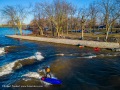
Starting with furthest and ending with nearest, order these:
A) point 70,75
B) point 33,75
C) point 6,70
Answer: point 6,70
point 70,75
point 33,75

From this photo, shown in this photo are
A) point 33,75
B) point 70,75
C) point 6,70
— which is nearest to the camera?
point 33,75

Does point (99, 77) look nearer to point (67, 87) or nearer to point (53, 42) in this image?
point (67, 87)

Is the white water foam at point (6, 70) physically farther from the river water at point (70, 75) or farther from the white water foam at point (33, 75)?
the white water foam at point (33, 75)

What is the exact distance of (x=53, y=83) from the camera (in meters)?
19.6

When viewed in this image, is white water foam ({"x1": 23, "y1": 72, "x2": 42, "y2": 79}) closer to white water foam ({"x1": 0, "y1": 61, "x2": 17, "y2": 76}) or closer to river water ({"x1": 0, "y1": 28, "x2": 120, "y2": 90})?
river water ({"x1": 0, "y1": 28, "x2": 120, "y2": 90})

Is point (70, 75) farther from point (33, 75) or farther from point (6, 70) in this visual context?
point (6, 70)

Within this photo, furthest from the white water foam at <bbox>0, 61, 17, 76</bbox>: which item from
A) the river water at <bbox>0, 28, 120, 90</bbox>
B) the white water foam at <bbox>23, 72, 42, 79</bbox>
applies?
the white water foam at <bbox>23, 72, 42, 79</bbox>

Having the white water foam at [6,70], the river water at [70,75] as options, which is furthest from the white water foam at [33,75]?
the white water foam at [6,70]

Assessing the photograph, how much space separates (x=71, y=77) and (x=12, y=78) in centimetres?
771

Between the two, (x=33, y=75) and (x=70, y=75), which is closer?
(x=33, y=75)

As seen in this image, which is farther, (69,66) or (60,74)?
(69,66)

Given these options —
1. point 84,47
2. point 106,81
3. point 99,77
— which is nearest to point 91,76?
point 99,77

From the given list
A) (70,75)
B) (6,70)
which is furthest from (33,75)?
(6,70)

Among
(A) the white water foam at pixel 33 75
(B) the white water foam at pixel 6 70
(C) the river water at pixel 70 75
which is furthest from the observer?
(B) the white water foam at pixel 6 70
